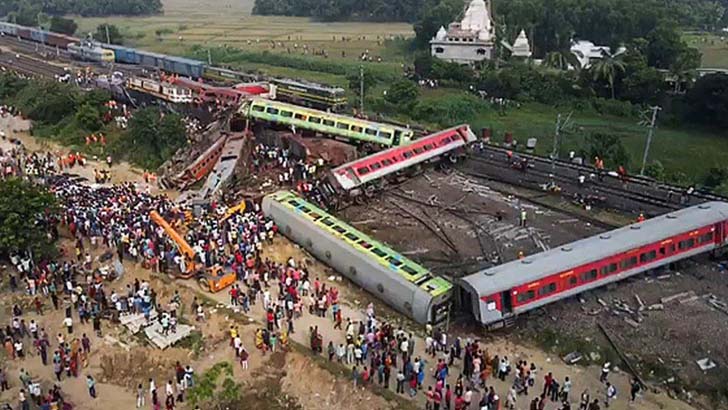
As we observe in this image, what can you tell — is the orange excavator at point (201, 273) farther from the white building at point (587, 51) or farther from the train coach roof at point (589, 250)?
the white building at point (587, 51)

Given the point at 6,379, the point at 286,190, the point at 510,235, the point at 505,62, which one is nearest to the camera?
the point at 6,379

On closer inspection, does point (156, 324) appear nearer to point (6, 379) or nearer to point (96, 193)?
point (6, 379)

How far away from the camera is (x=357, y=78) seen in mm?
73938

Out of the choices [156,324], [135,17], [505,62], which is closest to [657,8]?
[505,62]

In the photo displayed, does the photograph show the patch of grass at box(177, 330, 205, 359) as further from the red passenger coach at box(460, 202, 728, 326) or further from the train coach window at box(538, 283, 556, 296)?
the train coach window at box(538, 283, 556, 296)

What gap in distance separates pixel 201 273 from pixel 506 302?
13492 mm

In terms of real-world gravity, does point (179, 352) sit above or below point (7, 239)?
below

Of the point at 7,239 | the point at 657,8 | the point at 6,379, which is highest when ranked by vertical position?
the point at 657,8

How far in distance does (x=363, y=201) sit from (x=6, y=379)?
21.8m

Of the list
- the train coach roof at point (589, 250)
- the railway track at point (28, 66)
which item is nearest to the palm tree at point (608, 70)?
the train coach roof at point (589, 250)

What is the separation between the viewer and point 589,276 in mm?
29297

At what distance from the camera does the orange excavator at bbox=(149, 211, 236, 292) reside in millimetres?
30752

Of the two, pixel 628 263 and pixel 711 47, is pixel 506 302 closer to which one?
pixel 628 263

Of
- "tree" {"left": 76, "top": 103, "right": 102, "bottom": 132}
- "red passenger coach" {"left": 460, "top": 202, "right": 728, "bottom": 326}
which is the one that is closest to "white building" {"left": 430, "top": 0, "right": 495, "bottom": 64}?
"tree" {"left": 76, "top": 103, "right": 102, "bottom": 132}
